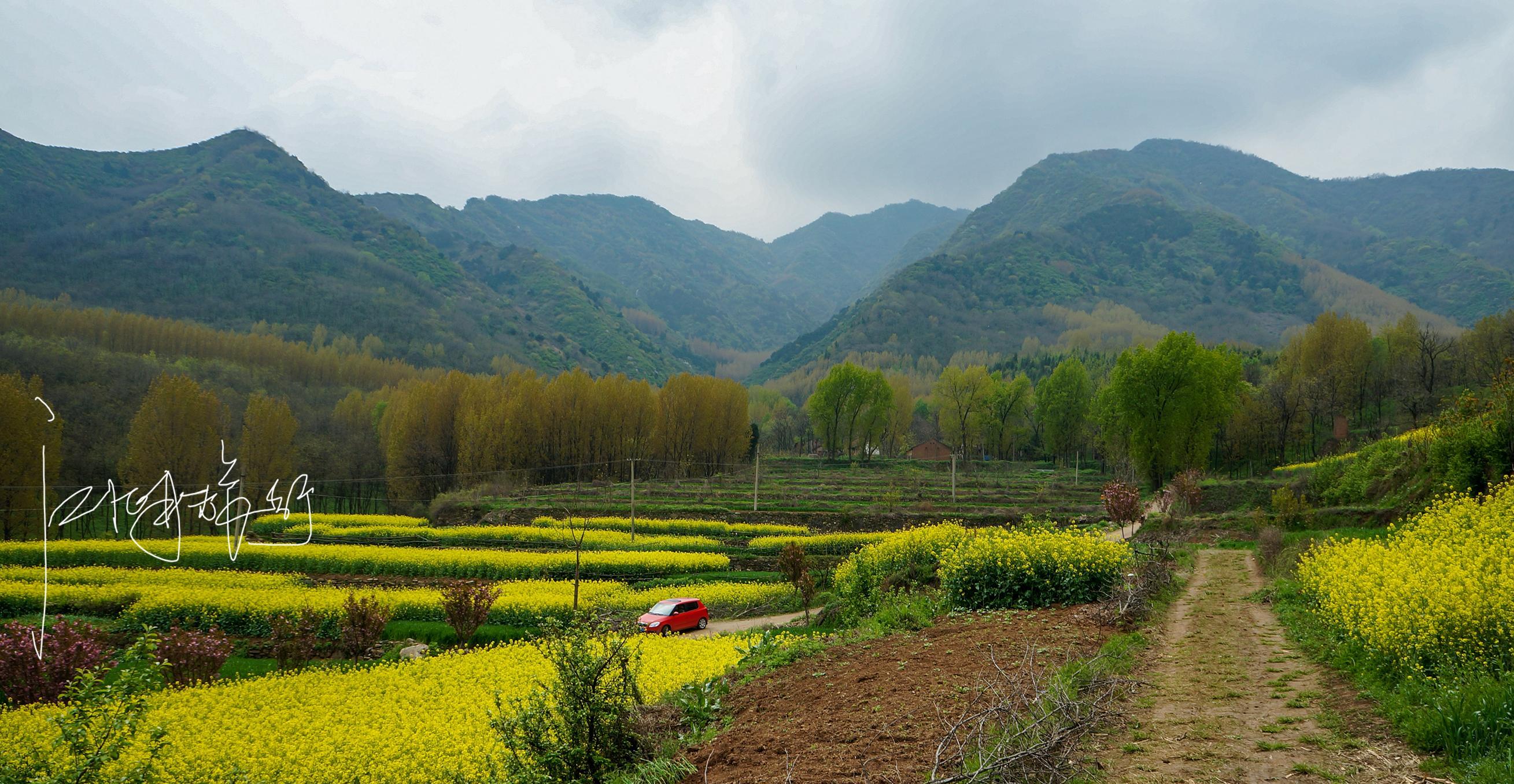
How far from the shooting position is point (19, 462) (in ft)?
117

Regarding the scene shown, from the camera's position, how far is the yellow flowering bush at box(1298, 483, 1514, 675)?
680cm

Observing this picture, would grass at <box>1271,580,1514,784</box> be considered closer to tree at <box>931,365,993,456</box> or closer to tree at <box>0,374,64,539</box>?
tree at <box>0,374,64,539</box>

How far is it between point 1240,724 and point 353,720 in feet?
38.1

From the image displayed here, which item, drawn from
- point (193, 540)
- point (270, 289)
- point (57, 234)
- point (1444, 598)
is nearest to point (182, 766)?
point (1444, 598)

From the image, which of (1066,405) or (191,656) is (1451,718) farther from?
(1066,405)

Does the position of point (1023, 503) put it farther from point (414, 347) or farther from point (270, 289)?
point (270, 289)

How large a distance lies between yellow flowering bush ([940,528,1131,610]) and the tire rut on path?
78.1 inches

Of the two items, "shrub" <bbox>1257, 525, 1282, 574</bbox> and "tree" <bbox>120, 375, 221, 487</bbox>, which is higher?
"tree" <bbox>120, 375, 221, 487</bbox>

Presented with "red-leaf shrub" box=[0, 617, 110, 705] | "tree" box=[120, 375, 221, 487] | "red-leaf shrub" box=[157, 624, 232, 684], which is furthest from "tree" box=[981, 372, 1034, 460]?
"red-leaf shrub" box=[0, 617, 110, 705]

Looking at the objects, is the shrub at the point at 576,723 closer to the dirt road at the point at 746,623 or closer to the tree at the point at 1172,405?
the dirt road at the point at 746,623

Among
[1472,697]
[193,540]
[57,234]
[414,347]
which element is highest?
[57,234]

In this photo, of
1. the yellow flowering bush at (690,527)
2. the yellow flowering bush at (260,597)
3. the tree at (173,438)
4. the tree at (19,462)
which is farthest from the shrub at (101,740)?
the tree at (173,438)

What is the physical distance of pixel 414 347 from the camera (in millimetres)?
144125

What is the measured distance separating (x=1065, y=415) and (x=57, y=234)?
715 ft
